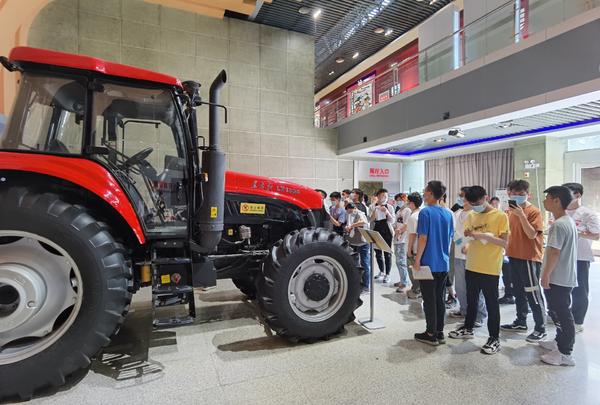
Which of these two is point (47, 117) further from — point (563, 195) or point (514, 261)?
point (514, 261)

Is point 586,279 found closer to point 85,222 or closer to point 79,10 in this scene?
point 85,222

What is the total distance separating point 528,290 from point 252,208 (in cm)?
280

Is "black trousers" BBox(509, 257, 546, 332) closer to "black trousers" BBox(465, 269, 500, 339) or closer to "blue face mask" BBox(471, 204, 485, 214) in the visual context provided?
"black trousers" BBox(465, 269, 500, 339)

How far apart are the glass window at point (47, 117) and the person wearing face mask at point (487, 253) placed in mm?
3306

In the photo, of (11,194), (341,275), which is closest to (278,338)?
(341,275)

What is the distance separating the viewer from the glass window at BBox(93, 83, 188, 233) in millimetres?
2678

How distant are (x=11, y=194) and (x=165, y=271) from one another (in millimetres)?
1122

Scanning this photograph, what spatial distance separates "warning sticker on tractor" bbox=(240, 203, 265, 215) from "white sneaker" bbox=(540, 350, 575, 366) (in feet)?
9.07

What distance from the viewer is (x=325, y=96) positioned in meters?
16.8

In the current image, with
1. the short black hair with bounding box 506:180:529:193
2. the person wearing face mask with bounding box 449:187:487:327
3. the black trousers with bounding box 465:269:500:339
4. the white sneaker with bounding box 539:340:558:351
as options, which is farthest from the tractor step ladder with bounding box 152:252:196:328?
the short black hair with bounding box 506:180:529:193

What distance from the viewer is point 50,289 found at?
2.28 m

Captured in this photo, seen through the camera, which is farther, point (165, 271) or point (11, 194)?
point (165, 271)

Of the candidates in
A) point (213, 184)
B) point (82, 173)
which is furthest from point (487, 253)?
point (82, 173)

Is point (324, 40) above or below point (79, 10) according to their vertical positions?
above
